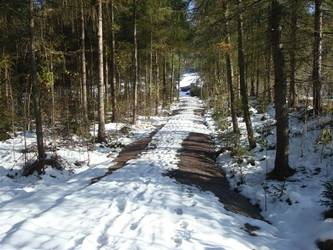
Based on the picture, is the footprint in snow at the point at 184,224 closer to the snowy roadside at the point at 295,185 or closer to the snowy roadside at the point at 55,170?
the snowy roadside at the point at 295,185

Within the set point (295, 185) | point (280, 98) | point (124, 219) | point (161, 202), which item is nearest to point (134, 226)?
point (124, 219)

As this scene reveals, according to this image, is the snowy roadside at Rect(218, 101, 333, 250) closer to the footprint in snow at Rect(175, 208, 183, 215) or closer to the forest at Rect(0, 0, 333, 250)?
the forest at Rect(0, 0, 333, 250)

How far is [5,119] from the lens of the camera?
1778 cm

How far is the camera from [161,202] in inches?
341

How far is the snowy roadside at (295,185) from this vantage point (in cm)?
787

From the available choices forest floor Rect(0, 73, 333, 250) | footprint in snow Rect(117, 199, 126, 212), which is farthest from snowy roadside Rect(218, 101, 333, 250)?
footprint in snow Rect(117, 199, 126, 212)

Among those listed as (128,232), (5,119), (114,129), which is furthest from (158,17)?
(128,232)

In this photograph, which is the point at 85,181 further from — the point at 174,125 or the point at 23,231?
the point at 174,125

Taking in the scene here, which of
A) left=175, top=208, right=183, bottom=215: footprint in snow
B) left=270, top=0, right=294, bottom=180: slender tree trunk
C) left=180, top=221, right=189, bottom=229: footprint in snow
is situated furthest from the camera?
left=270, top=0, right=294, bottom=180: slender tree trunk

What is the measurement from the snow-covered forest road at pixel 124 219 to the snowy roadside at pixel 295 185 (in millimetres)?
587

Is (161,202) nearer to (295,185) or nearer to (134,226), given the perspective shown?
(134,226)

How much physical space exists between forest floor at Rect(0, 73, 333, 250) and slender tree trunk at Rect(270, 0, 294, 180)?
477 millimetres

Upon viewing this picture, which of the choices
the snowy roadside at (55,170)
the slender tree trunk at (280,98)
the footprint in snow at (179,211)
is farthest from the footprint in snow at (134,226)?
the slender tree trunk at (280,98)

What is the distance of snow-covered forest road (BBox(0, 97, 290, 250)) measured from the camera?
6.34 metres
